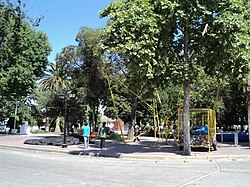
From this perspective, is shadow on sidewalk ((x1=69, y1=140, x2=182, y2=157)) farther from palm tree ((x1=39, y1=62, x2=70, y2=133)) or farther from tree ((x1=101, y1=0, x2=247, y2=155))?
palm tree ((x1=39, y1=62, x2=70, y2=133))

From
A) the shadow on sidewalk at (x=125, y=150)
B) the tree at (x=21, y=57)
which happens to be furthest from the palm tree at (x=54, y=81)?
the shadow on sidewalk at (x=125, y=150)

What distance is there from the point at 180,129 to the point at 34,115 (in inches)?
1839

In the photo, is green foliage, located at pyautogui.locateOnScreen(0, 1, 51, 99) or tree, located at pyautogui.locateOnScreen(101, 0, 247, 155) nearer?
tree, located at pyautogui.locateOnScreen(101, 0, 247, 155)

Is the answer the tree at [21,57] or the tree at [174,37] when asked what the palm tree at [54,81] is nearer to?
the tree at [21,57]

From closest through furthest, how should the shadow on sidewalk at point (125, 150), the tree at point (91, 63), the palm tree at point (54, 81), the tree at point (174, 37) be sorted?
the tree at point (174, 37) → the shadow on sidewalk at point (125, 150) → the tree at point (91, 63) → the palm tree at point (54, 81)

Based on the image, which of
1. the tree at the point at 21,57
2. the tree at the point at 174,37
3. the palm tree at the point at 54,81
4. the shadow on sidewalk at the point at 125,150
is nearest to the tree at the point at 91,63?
the tree at the point at 21,57

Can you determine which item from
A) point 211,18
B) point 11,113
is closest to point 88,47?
point 211,18

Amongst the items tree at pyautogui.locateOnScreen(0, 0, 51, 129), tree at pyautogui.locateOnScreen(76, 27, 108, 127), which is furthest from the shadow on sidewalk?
tree at pyautogui.locateOnScreen(0, 0, 51, 129)

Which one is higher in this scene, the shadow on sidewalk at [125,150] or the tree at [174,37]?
the tree at [174,37]

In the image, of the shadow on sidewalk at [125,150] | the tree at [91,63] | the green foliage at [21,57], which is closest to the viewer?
the shadow on sidewalk at [125,150]

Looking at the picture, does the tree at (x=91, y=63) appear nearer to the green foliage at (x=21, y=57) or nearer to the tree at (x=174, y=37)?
the green foliage at (x=21, y=57)

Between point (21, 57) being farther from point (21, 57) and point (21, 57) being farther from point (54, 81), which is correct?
point (54, 81)

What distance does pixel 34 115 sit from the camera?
6062 centimetres

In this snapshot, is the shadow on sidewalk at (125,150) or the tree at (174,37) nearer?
the tree at (174,37)
